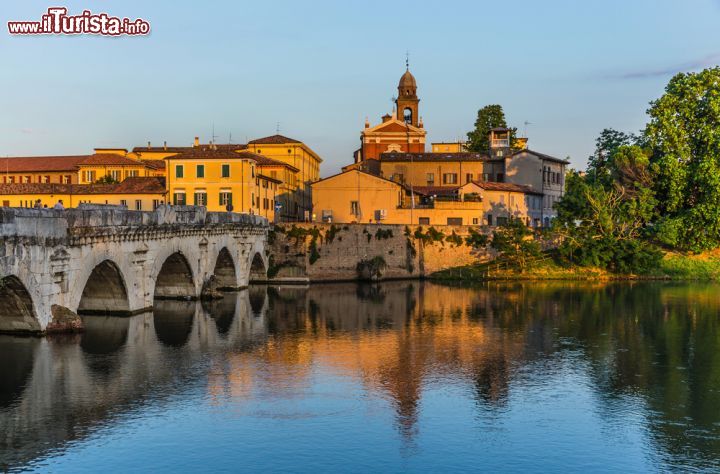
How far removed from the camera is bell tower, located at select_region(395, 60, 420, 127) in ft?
457

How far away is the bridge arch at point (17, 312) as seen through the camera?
39.8 m

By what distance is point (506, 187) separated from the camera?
100062 millimetres

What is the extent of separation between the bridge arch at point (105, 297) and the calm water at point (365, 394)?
123cm

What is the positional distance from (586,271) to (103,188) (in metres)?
55.7

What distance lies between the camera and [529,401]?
33688 mm

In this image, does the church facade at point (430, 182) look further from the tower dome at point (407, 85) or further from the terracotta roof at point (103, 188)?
the terracotta roof at point (103, 188)

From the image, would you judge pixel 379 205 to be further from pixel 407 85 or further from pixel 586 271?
pixel 407 85

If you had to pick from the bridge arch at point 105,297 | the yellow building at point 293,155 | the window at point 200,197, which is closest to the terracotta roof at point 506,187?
the yellow building at point 293,155

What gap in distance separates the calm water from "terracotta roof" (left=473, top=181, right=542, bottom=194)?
1600 inches

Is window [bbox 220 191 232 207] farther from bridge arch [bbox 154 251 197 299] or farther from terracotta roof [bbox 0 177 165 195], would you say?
bridge arch [bbox 154 251 197 299]

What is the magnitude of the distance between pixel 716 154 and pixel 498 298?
1263 inches

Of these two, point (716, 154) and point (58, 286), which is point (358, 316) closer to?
point (58, 286)

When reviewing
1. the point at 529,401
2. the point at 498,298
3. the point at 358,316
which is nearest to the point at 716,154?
the point at 498,298

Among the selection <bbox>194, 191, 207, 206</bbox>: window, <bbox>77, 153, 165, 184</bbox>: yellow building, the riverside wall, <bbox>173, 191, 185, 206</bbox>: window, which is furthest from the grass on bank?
<bbox>77, 153, 165, 184</bbox>: yellow building
